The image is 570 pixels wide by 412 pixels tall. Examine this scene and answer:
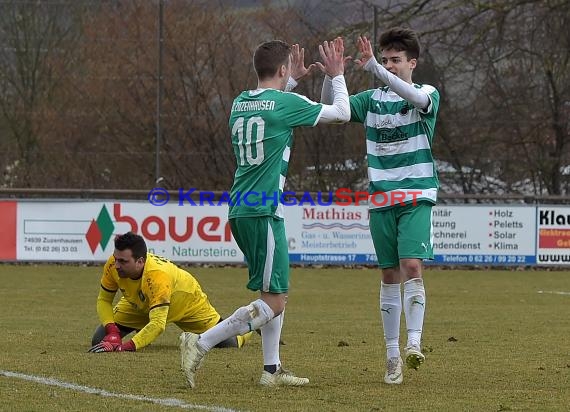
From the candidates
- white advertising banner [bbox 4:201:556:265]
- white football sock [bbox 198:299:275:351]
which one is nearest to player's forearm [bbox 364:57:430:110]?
white football sock [bbox 198:299:275:351]

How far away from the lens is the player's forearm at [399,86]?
7203mm

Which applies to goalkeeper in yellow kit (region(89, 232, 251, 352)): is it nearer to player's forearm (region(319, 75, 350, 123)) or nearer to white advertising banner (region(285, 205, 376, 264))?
player's forearm (region(319, 75, 350, 123))

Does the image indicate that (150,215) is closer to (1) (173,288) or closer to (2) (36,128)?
(2) (36,128)

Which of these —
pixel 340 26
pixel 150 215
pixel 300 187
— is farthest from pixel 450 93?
pixel 150 215

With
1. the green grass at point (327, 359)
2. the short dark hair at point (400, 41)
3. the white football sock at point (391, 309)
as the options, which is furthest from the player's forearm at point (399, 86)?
the green grass at point (327, 359)

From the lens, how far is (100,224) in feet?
72.6

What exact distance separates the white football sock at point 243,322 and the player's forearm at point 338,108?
1140mm

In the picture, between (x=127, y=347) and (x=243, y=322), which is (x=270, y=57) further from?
(x=127, y=347)

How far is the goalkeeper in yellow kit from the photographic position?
29.7 feet

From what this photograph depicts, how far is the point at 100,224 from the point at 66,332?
11184 millimetres

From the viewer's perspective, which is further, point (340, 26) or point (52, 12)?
point (52, 12)

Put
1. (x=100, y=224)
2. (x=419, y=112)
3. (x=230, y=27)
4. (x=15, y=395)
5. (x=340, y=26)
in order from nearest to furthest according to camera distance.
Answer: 1. (x=15, y=395)
2. (x=419, y=112)
3. (x=100, y=224)
4. (x=340, y=26)
5. (x=230, y=27)

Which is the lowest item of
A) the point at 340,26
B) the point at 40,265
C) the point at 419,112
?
the point at 40,265

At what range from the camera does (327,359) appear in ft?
29.1
